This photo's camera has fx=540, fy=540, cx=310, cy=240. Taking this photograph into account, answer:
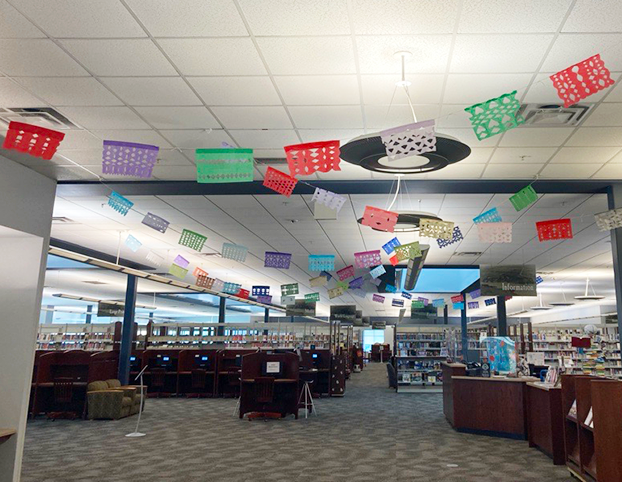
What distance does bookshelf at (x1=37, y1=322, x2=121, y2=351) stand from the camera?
→ 621 inches

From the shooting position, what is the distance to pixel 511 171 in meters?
6.88

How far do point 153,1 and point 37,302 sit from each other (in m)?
4.35

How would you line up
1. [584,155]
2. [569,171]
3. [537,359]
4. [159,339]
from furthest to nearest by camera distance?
[159,339] < [537,359] < [569,171] < [584,155]

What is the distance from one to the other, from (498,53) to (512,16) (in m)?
0.49

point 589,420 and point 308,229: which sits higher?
point 308,229

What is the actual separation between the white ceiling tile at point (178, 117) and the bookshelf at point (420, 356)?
12.7 meters

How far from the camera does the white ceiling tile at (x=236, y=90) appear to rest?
15.2 ft

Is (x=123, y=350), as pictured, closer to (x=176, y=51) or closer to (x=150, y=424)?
(x=150, y=424)

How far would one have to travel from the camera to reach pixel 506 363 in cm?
906

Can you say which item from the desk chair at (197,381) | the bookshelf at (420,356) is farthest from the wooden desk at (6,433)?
the bookshelf at (420,356)

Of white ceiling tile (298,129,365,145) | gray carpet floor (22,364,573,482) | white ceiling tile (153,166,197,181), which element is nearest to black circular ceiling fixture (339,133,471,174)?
white ceiling tile (298,129,365,145)

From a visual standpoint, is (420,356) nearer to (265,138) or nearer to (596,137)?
(596,137)

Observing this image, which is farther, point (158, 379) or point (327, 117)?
point (158, 379)

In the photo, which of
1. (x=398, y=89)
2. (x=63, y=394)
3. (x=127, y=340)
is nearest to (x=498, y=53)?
Answer: (x=398, y=89)
